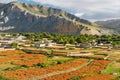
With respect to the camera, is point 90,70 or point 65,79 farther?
point 90,70

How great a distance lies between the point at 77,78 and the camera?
168 feet

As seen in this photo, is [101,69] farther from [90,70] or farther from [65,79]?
[65,79]

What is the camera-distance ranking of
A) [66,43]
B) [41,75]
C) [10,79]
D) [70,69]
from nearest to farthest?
[10,79], [41,75], [70,69], [66,43]

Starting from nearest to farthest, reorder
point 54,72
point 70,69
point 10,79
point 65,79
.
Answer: point 10,79 → point 65,79 → point 54,72 → point 70,69

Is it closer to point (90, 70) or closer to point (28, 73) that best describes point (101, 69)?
point (90, 70)

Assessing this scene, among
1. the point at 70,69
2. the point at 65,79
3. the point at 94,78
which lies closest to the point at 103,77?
the point at 94,78

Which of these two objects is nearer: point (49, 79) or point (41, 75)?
point (49, 79)

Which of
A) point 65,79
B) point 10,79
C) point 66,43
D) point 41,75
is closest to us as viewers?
point 10,79

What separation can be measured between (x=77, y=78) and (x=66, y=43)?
10587 centimetres

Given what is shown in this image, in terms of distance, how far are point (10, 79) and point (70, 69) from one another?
759 inches

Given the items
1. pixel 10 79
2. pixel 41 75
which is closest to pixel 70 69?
pixel 41 75

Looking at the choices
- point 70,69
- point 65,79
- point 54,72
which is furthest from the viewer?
point 70,69

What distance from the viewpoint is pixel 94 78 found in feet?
171

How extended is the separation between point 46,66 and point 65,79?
17312 millimetres
